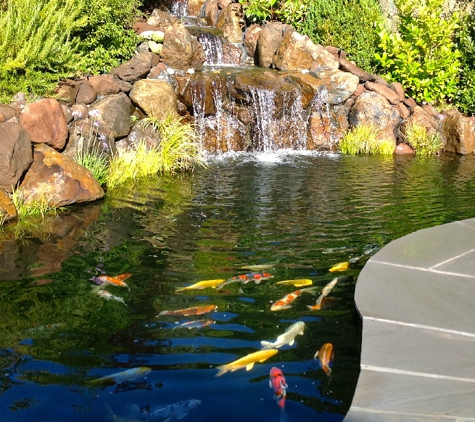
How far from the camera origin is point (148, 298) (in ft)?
13.9

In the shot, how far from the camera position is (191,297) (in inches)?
168

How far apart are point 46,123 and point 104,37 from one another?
14.0ft

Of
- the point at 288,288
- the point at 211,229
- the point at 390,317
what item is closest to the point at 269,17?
the point at 211,229

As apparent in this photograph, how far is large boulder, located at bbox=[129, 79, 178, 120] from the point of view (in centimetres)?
1089

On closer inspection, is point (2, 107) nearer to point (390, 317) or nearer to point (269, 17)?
point (390, 317)

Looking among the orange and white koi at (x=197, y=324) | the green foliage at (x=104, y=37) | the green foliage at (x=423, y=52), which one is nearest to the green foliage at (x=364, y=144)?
the green foliage at (x=423, y=52)

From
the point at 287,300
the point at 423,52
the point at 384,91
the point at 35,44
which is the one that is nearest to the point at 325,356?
the point at 287,300

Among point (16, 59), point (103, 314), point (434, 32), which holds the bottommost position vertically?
point (103, 314)

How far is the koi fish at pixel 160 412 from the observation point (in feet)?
9.11

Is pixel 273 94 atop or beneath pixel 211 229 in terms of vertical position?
atop

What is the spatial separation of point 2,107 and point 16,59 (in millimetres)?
1187

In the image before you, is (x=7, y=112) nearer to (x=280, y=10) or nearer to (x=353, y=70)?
(x=353, y=70)

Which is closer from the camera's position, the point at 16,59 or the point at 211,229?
the point at 211,229

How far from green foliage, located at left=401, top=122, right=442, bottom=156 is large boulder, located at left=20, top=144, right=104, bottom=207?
754cm
